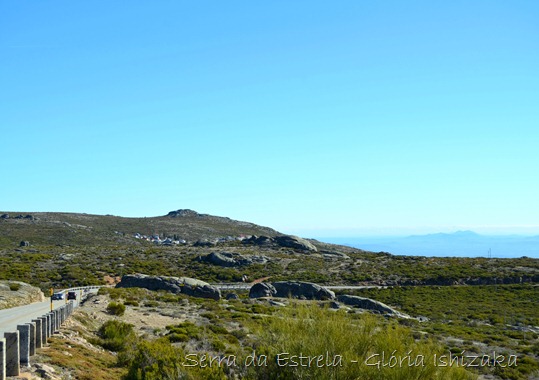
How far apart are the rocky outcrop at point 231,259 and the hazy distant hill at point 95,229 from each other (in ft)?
119

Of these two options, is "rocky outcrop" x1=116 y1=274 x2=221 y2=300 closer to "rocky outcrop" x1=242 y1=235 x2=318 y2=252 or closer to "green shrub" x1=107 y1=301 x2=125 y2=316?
"green shrub" x1=107 y1=301 x2=125 y2=316

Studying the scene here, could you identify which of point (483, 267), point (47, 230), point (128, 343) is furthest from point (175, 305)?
point (47, 230)

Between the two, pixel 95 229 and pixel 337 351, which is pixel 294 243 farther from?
pixel 337 351

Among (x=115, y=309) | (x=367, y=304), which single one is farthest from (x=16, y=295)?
(x=367, y=304)

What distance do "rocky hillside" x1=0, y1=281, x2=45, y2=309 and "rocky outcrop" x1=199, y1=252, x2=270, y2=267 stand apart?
3340cm

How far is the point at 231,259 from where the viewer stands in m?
68.2

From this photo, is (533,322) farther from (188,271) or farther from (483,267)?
(188,271)

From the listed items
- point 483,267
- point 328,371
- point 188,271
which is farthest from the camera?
point 483,267

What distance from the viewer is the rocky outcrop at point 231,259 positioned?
66562 mm

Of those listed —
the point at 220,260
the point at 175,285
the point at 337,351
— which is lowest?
the point at 175,285

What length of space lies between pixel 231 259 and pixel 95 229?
53956mm

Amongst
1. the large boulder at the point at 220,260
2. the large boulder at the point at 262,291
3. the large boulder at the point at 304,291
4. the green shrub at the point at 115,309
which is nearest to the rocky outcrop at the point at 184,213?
the large boulder at the point at 220,260

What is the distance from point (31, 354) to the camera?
12930 millimetres

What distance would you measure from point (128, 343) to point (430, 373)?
1279 centimetres
